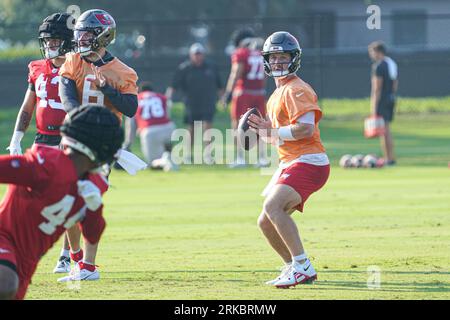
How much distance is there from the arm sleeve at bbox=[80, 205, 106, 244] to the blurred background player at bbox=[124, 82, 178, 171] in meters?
14.1

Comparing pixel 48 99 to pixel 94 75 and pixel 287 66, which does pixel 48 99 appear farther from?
pixel 287 66

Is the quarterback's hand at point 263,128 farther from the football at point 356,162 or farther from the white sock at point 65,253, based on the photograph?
the football at point 356,162

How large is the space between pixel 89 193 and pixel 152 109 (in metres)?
14.5

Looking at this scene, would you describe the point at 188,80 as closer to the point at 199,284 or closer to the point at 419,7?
the point at 199,284

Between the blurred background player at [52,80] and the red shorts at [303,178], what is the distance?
2373 mm

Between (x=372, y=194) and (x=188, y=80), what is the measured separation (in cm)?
794

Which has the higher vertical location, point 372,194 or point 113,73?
point 113,73

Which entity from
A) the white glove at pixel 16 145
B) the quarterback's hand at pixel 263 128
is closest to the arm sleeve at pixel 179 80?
the white glove at pixel 16 145

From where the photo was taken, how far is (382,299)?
8664 millimetres

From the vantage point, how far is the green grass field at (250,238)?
9.33 meters

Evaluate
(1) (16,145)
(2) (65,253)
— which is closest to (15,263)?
(2) (65,253)

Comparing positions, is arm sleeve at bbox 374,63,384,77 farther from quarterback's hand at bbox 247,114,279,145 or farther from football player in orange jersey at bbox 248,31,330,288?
quarterback's hand at bbox 247,114,279,145

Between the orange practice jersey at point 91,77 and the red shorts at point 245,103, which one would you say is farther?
the red shorts at point 245,103
